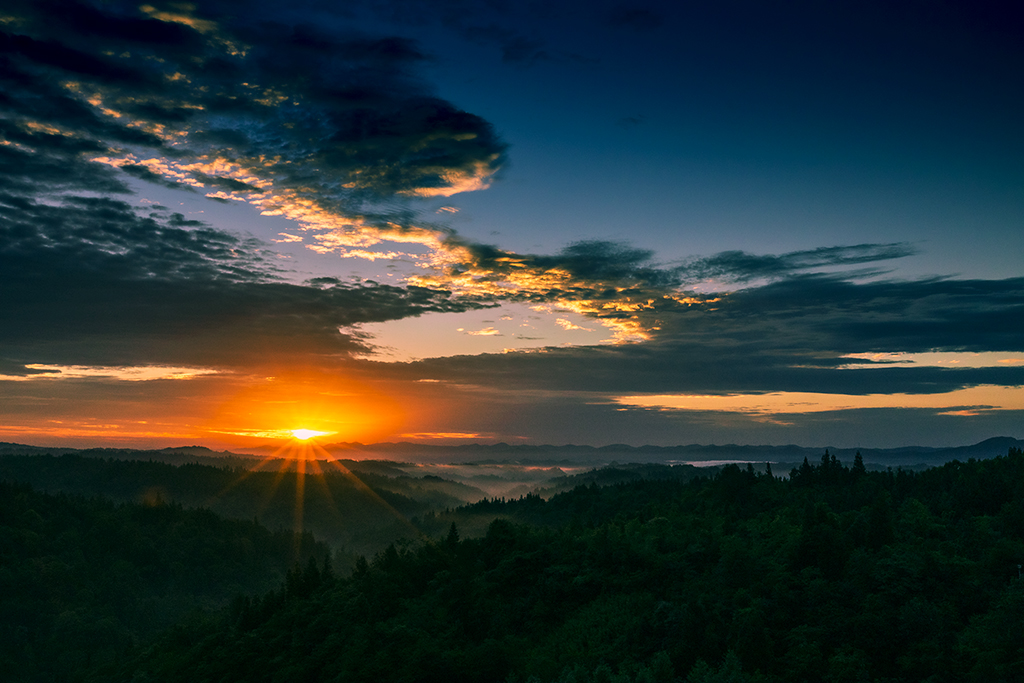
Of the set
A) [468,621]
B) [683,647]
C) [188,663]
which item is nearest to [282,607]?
[188,663]

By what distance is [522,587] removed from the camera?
121 m

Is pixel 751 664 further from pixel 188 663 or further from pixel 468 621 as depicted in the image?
pixel 188 663

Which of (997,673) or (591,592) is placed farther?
(591,592)

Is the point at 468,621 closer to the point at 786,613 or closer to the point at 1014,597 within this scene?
the point at 786,613

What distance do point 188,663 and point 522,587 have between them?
61.8 meters

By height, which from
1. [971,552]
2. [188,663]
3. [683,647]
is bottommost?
[188,663]

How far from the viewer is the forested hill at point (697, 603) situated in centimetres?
7269

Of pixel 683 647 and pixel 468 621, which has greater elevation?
pixel 683 647

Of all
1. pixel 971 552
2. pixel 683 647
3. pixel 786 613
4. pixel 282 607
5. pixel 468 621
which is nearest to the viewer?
pixel 683 647

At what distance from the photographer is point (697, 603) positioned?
85750 millimetres

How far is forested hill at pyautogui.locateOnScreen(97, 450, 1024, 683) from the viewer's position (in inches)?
2862

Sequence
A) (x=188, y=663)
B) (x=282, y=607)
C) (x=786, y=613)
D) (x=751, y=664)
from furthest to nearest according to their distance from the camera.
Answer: (x=282, y=607)
(x=188, y=663)
(x=786, y=613)
(x=751, y=664)

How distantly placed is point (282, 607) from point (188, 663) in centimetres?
2200

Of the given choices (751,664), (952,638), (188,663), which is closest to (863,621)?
(952,638)
